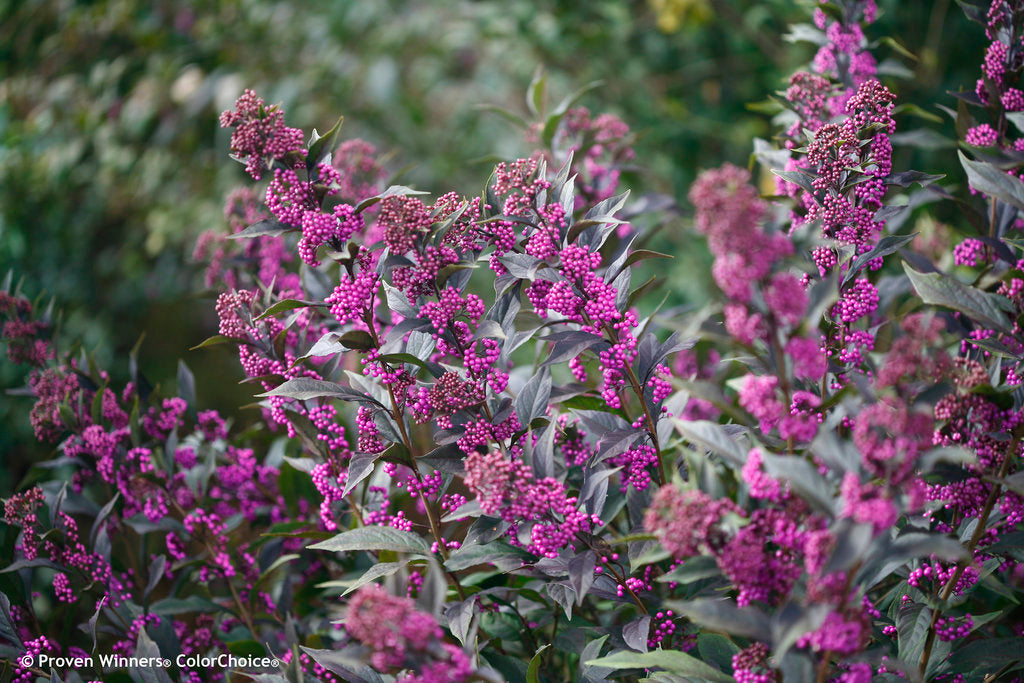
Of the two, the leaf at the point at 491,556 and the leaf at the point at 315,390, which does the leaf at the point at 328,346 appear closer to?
the leaf at the point at 315,390

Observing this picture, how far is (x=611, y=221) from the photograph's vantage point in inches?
40.3

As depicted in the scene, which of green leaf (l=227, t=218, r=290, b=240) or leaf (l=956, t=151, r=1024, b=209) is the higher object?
leaf (l=956, t=151, r=1024, b=209)

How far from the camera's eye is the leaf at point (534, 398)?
110cm

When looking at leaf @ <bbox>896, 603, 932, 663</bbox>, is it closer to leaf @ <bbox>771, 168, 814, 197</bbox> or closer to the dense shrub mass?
the dense shrub mass

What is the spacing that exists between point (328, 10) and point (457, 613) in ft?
12.5

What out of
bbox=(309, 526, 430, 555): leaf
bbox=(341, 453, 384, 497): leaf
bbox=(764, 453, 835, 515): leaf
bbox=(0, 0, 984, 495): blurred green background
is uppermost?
bbox=(764, 453, 835, 515): leaf

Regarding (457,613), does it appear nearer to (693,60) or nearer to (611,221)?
(611,221)

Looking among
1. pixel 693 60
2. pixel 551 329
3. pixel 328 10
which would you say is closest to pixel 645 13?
pixel 693 60

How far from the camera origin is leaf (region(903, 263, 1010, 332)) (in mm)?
921

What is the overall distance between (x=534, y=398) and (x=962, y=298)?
0.59 m

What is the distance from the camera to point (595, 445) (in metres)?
1.19

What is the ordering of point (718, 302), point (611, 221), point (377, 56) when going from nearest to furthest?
point (718, 302)
point (611, 221)
point (377, 56)

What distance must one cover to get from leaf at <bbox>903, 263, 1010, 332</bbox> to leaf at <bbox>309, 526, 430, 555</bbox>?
0.75 m

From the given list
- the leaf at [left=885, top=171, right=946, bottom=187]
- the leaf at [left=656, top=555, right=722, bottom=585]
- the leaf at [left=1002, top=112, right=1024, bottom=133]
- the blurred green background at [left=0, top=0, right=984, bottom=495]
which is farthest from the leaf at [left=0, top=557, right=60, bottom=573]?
the blurred green background at [left=0, top=0, right=984, bottom=495]
